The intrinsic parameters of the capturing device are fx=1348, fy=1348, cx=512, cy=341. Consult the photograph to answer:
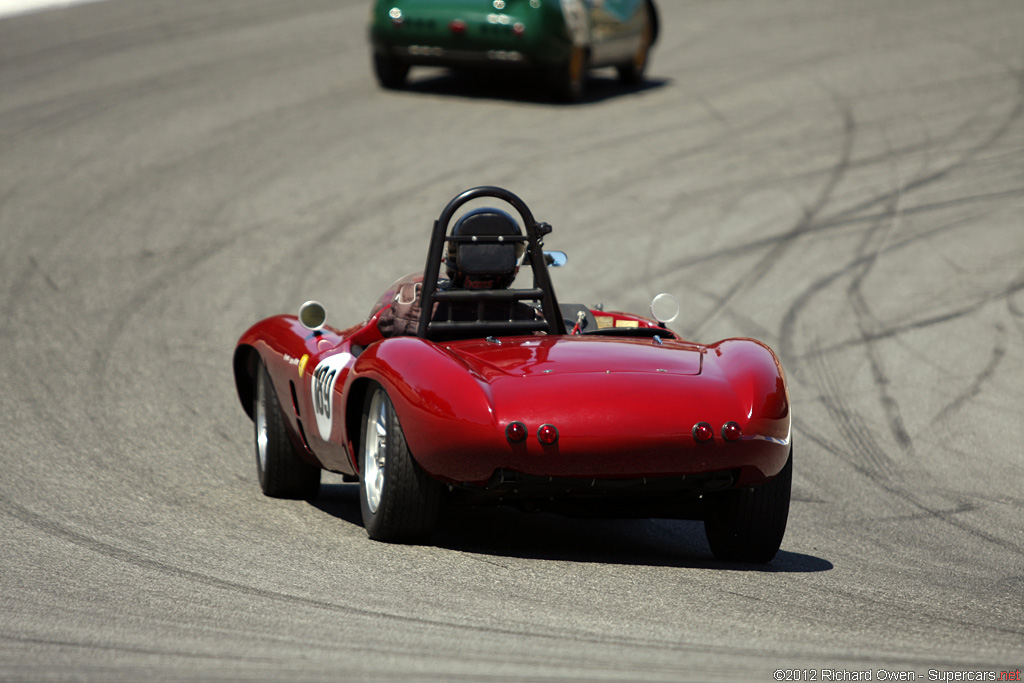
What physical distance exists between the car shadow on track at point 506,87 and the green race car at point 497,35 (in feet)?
1.95

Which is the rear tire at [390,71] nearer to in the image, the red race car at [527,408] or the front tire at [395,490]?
the red race car at [527,408]

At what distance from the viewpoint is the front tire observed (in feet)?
17.5

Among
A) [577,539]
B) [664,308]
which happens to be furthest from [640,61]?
[577,539]

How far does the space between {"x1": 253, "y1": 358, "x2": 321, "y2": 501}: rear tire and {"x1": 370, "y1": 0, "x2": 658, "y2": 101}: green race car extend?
8654 mm

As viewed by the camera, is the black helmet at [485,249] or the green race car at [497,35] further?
the green race car at [497,35]

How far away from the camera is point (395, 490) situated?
17.5 feet

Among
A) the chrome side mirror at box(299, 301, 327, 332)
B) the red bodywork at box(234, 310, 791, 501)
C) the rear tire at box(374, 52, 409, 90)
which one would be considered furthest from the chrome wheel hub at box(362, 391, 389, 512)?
the rear tire at box(374, 52, 409, 90)

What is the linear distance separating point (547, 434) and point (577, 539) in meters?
1.31

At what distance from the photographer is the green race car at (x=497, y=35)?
14969 millimetres

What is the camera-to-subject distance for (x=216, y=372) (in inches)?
371

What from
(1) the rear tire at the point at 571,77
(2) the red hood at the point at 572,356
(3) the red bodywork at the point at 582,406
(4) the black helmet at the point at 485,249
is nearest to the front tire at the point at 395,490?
(3) the red bodywork at the point at 582,406

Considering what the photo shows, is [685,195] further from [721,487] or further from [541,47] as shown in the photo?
[721,487]

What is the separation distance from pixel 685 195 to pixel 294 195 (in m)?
3.84

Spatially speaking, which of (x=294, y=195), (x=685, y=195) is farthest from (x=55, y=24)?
(x=685, y=195)
